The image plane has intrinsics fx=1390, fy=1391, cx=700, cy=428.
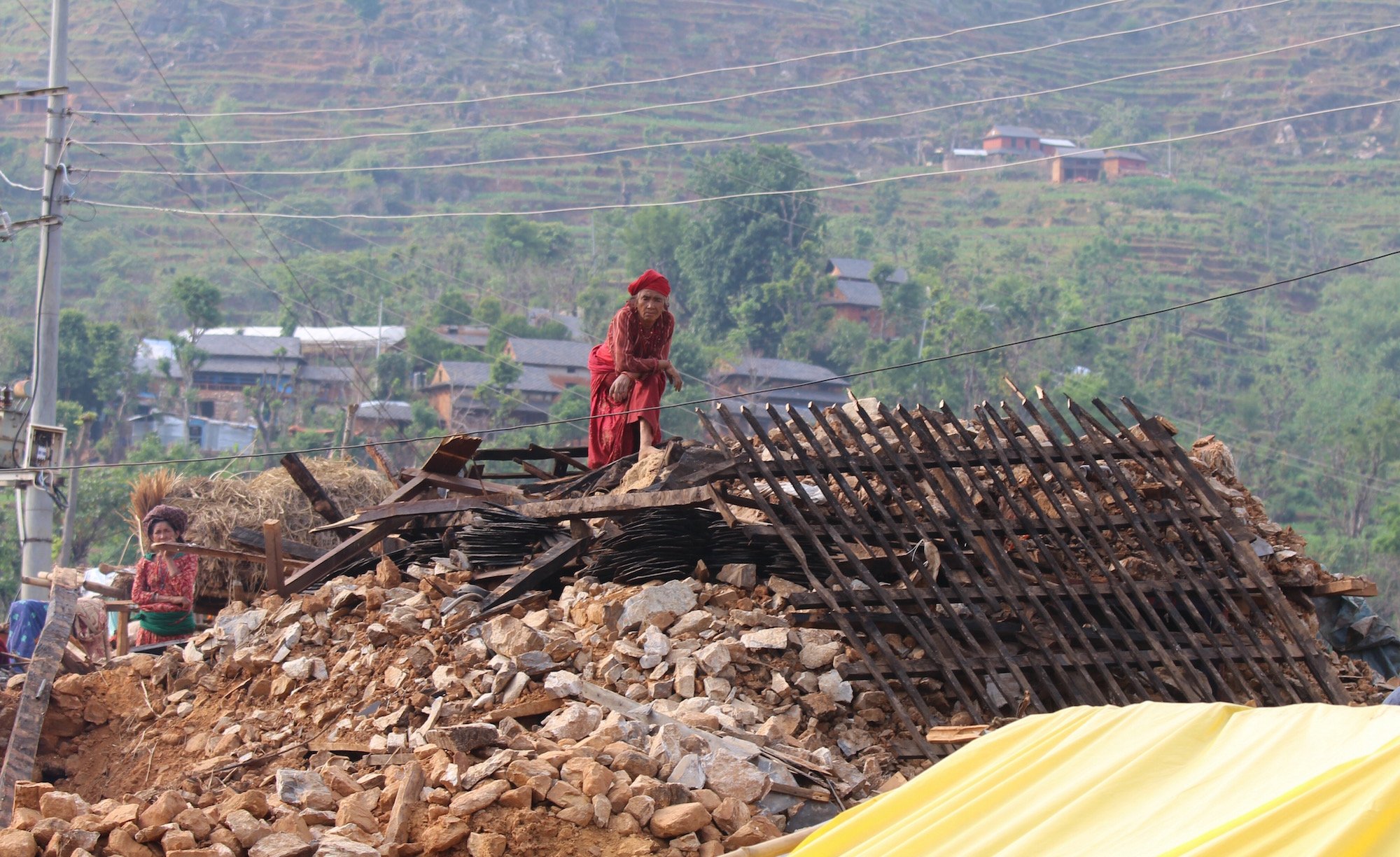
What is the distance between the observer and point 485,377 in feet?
149

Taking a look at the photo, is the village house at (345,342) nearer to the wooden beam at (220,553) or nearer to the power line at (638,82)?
the power line at (638,82)

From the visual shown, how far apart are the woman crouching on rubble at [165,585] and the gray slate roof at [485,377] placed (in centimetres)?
3468

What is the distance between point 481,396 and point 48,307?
28126 mm

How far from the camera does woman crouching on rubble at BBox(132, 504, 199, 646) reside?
28.8 ft

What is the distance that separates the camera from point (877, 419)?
7.72 m

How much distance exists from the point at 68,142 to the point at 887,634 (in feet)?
39.0

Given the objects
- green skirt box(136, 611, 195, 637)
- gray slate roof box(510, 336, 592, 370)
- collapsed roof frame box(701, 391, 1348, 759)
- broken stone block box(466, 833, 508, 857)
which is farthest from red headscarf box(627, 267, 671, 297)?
gray slate roof box(510, 336, 592, 370)

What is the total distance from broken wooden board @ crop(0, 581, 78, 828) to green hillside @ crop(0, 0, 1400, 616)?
31760 mm

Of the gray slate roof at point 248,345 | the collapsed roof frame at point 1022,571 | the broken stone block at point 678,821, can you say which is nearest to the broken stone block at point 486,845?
the broken stone block at point 678,821

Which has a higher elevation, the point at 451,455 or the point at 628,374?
the point at 628,374

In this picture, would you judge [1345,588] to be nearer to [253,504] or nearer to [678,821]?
[678,821]

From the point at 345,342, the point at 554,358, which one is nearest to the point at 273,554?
the point at 554,358

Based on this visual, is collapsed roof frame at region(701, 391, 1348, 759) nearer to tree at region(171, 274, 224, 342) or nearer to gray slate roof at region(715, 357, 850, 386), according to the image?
gray slate roof at region(715, 357, 850, 386)

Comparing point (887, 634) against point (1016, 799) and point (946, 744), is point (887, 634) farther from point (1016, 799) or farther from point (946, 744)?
point (1016, 799)
